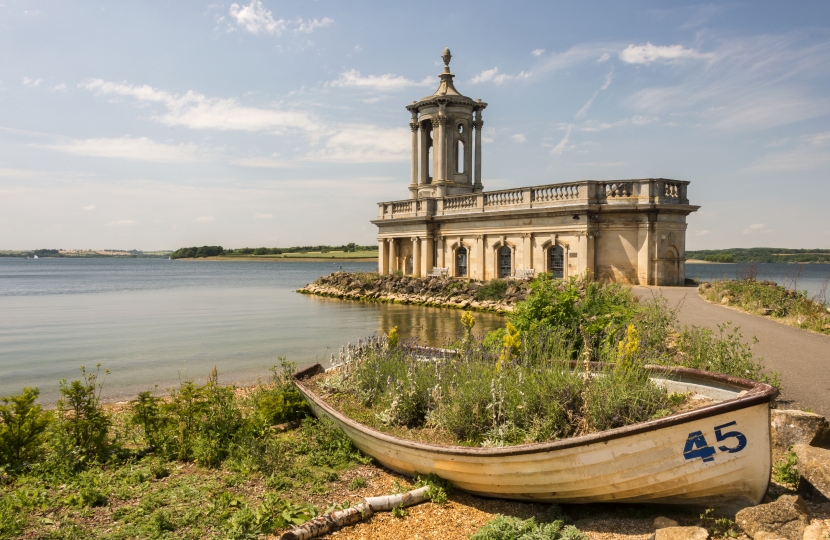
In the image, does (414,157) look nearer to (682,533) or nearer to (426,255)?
(426,255)

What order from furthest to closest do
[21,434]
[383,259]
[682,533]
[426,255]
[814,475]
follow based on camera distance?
1. [383,259]
2. [426,255]
3. [21,434]
4. [814,475]
5. [682,533]

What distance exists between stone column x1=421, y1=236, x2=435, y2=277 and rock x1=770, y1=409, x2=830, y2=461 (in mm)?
31246

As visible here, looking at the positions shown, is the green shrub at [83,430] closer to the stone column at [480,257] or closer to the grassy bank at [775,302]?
the grassy bank at [775,302]

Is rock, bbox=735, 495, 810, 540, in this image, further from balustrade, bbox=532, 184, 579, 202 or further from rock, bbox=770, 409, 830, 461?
balustrade, bbox=532, 184, 579, 202

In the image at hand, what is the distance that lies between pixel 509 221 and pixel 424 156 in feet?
36.9

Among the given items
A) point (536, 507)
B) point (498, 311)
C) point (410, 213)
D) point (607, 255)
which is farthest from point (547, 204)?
point (536, 507)

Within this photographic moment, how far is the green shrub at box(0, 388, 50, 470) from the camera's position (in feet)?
22.9

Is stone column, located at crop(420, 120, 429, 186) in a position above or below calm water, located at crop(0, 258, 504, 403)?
above

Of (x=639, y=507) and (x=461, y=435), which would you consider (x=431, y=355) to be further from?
(x=639, y=507)

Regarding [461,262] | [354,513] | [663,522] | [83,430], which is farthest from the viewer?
[461,262]

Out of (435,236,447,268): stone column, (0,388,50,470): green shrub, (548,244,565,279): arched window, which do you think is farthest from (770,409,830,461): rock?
(435,236,447,268): stone column

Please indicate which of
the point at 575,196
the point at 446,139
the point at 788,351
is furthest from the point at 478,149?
the point at 788,351

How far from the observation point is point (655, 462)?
16.5ft

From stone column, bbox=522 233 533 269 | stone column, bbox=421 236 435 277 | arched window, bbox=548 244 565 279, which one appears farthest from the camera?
stone column, bbox=421 236 435 277
